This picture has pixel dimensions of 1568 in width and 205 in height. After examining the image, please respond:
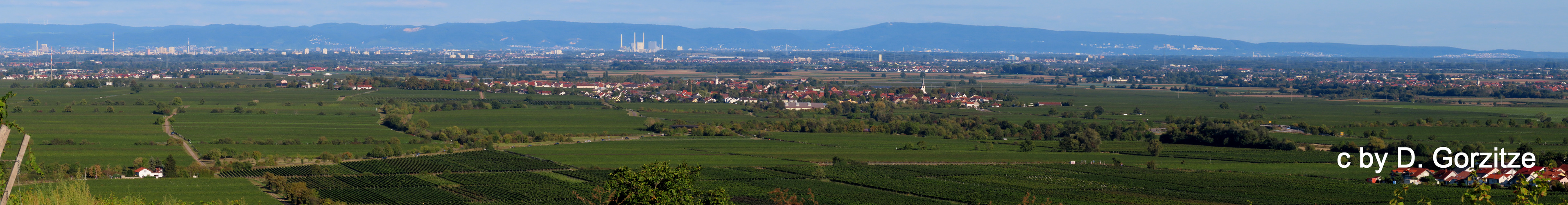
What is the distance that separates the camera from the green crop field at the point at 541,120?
48.4m

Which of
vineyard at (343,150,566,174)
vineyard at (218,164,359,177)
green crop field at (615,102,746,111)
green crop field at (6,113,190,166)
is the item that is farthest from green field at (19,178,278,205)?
green crop field at (615,102,746,111)

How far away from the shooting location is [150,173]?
30906 mm

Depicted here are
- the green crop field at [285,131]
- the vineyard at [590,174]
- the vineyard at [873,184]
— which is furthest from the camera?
the green crop field at [285,131]

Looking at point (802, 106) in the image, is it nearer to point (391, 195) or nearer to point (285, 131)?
point (285, 131)

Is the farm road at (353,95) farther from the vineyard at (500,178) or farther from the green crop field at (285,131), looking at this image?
the vineyard at (500,178)

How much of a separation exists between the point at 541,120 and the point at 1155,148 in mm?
25632

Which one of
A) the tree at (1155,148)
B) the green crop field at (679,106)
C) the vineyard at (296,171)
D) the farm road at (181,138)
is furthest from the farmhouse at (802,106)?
the vineyard at (296,171)

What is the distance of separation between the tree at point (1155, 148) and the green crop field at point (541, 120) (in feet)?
60.2

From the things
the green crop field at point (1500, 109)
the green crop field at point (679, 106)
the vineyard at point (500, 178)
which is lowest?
the vineyard at point (500, 178)

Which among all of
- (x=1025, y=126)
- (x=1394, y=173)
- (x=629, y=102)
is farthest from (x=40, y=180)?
(x=629, y=102)

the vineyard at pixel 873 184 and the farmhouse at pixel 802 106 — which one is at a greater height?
the farmhouse at pixel 802 106

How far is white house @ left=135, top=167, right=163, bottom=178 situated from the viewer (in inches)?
1206

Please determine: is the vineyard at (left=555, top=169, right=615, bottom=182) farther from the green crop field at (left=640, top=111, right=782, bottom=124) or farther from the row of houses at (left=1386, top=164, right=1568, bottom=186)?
the green crop field at (left=640, top=111, right=782, bottom=124)

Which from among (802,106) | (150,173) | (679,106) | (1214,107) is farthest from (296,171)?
(1214,107)
